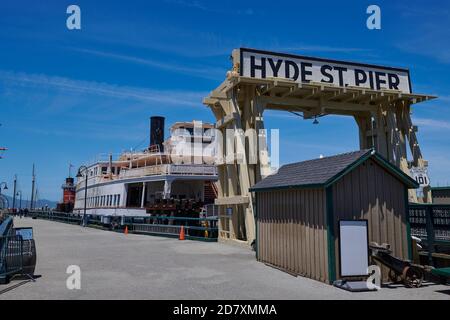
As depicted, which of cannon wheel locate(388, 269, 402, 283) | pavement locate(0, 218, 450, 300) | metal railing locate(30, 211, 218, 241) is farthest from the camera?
metal railing locate(30, 211, 218, 241)

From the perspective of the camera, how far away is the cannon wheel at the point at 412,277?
8.36 metres

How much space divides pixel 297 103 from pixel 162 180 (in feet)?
52.6

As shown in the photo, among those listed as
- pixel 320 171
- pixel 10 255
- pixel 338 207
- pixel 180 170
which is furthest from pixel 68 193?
pixel 338 207

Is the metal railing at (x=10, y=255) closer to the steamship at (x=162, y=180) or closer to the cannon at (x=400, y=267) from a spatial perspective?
the cannon at (x=400, y=267)

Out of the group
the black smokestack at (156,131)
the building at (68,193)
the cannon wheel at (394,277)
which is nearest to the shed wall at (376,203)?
the cannon wheel at (394,277)

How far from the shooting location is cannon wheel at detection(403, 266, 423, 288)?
329 inches

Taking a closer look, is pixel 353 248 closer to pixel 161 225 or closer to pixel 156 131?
pixel 161 225

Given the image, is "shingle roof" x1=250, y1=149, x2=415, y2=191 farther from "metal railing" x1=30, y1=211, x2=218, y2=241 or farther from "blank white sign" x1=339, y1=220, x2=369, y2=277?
"metal railing" x1=30, y1=211, x2=218, y2=241

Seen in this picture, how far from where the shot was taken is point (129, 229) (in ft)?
88.2

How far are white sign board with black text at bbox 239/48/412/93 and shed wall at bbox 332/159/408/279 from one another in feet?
27.8

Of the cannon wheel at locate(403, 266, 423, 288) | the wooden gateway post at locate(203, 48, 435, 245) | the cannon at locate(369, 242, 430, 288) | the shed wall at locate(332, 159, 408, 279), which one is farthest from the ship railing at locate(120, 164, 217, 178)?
the cannon wheel at locate(403, 266, 423, 288)

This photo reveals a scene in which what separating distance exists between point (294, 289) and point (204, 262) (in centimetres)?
445
